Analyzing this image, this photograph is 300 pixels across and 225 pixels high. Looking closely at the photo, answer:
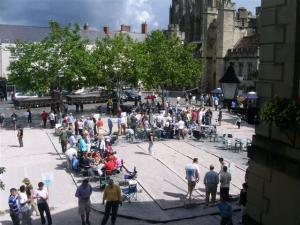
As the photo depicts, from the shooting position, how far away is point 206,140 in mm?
26891

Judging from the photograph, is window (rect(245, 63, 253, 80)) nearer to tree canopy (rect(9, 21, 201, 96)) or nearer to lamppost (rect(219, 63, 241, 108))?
tree canopy (rect(9, 21, 201, 96))

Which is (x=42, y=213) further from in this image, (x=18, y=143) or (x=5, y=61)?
(x=5, y=61)

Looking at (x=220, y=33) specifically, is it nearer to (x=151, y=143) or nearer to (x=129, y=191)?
(x=151, y=143)

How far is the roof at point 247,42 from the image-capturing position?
54.2 metres

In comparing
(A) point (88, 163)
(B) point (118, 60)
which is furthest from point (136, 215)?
(B) point (118, 60)

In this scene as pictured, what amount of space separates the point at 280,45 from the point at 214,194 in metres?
7.44

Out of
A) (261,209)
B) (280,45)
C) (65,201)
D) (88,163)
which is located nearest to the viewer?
(280,45)

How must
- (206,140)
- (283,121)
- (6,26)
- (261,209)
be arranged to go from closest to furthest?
(283,121) → (261,209) → (206,140) → (6,26)

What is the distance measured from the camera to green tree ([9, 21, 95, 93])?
34094 mm

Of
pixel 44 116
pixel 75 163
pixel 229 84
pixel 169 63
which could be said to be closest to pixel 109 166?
pixel 75 163

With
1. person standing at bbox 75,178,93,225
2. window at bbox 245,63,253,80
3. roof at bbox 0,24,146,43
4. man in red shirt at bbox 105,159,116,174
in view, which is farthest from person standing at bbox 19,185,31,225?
roof at bbox 0,24,146,43

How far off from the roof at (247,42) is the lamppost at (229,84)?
43.8 metres

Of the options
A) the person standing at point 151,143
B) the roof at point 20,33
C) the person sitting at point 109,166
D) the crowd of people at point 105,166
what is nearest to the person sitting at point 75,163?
the crowd of people at point 105,166

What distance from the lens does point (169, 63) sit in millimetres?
45781
